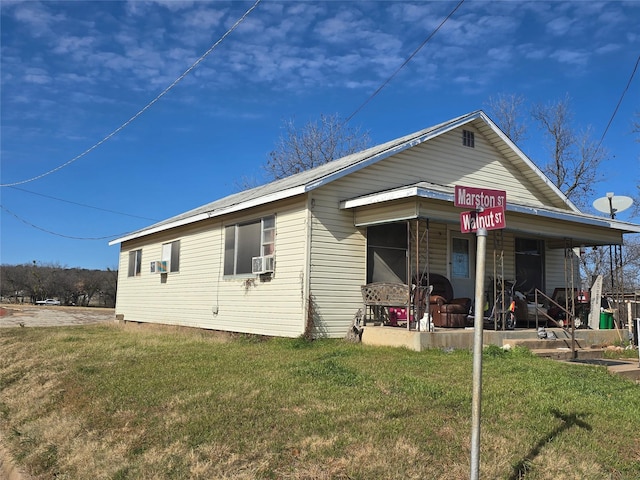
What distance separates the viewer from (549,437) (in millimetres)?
5000

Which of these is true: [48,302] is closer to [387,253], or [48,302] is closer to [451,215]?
[387,253]

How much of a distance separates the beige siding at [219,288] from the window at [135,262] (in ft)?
0.76

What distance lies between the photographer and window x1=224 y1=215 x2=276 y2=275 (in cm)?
1255

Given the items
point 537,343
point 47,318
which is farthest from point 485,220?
point 47,318

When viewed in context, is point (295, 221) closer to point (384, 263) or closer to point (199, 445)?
point (384, 263)

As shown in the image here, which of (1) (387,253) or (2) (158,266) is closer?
(1) (387,253)

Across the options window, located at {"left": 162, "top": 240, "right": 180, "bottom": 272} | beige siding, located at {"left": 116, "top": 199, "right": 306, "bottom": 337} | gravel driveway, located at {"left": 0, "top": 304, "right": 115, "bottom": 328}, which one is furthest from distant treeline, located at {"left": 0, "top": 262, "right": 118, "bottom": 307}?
window, located at {"left": 162, "top": 240, "right": 180, "bottom": 272}

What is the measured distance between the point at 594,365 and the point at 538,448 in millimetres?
4595

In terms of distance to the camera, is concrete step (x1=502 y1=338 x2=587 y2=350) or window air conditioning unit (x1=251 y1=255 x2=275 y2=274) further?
window air conditioning unit (x1=251 y1=255 x2=275 y2=274)

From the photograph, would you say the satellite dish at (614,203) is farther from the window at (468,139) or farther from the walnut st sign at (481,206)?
the walnut st sign at (481,206)

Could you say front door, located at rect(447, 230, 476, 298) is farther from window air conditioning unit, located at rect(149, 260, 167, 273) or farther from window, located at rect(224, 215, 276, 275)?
window air conditioning unit, located at rect(149, 260, 167, 273)

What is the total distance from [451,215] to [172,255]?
993cm

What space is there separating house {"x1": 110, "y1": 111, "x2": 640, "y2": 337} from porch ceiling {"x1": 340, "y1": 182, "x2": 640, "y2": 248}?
3 centimetres

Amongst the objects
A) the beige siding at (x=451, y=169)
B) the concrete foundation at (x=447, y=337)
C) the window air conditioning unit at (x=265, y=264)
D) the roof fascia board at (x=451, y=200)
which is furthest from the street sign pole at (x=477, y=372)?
the window air conditioning unit at (x=265, y=264)
